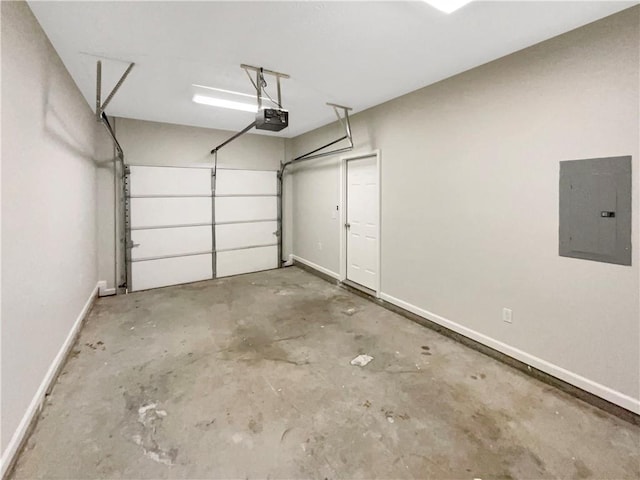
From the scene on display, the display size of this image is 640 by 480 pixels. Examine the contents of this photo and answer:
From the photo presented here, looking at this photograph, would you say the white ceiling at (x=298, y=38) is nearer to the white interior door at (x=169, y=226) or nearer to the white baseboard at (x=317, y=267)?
the white interior door at (x=169, y=226)

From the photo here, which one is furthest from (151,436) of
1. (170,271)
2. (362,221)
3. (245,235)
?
(245,235)

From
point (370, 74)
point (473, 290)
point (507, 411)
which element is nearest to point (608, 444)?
point (507, 411)

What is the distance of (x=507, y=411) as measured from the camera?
6.77ft

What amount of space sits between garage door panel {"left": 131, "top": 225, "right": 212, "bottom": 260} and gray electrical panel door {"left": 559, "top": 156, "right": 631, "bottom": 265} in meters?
4.89

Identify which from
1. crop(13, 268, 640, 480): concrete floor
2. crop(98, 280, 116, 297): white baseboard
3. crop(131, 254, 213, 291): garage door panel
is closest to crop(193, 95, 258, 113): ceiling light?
crop(131, 254, 213, 291): garage door panel

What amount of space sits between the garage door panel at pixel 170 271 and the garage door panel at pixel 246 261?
0.22 m

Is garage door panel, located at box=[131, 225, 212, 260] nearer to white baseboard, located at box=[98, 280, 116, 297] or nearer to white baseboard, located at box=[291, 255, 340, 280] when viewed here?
white baseboard, located at box=[98, 280, 116, 297]

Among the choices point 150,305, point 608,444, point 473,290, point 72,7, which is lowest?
point 608,444

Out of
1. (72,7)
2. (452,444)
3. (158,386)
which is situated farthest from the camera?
(158,386)

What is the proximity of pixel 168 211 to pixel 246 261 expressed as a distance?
161cm

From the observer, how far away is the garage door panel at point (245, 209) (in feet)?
18.0

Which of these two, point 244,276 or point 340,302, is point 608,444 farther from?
point 244,276

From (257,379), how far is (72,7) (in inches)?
113

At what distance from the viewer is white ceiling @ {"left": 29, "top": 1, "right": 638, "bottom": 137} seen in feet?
6.52
